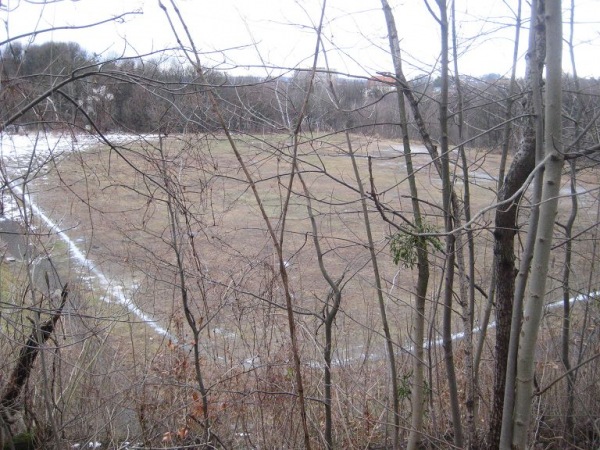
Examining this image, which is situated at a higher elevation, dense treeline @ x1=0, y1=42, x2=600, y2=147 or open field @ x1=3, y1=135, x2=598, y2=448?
dense treeline @ x1=0, y1=42, x2=600, y2=147

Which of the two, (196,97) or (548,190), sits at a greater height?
(196,97)

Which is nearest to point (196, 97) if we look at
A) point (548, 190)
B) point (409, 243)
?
point (409, 243)

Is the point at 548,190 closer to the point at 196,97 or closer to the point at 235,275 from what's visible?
the point at 196,97

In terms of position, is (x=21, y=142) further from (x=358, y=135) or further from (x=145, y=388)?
(x=358, y=135)

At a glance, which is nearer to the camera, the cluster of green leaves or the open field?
the cluster of green leaves

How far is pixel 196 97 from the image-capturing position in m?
3.86

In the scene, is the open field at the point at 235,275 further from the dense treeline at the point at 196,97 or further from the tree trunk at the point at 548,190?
the tree trunk at the point at 548,190

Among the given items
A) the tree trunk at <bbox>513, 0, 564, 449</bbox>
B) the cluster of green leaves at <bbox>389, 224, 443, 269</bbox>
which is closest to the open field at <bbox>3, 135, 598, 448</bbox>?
the cluster of green leaves at <bbox>389, 224, 443, 269</bbox>

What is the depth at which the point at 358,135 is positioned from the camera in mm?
4289

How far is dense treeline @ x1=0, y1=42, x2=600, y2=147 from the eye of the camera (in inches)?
142

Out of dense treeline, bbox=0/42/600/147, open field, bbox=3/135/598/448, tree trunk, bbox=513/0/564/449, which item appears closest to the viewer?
tree trunk, bbox=513/0/564/449

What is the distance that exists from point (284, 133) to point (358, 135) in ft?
2.11

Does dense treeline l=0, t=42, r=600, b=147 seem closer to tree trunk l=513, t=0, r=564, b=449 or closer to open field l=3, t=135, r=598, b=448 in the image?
open field l=3, t=135, r=598, b=448

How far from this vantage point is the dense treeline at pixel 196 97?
3.60 m
